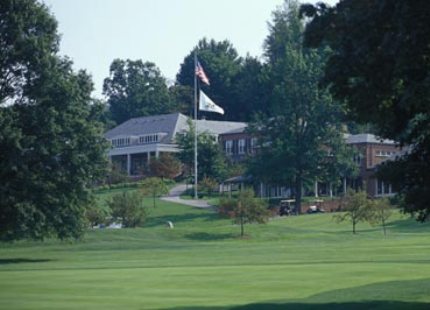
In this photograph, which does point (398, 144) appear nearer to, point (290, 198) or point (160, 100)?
point (290, 198)

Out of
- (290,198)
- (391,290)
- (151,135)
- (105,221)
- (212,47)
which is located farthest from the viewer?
(212,47)

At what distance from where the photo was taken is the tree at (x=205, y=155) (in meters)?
111

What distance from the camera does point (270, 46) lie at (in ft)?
509

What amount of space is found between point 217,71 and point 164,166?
62467 millimetres

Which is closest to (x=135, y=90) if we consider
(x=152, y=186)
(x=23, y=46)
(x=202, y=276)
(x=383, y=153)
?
(x=383, y=153)

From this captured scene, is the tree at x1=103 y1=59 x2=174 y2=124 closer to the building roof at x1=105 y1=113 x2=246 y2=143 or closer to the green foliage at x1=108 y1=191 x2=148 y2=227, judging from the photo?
the building roof at x1=105 y1=113 x2=246 y2=143

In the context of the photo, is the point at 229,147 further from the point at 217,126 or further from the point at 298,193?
the point at 298,193

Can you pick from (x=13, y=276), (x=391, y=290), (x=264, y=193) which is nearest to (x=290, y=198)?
(x=264, y=193)

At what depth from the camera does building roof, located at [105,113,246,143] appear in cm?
13575

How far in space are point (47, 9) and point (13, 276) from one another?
80.6 feet

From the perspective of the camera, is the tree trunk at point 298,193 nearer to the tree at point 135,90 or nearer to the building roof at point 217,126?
the building roof at point 217,126

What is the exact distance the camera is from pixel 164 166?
116m

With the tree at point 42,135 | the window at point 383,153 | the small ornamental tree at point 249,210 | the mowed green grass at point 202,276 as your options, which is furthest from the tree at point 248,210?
the window at point 383,153

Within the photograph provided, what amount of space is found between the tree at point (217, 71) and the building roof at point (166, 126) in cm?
1783
